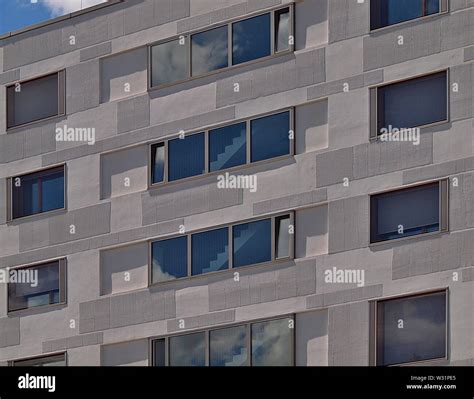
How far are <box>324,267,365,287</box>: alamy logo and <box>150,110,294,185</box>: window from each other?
11.6ft

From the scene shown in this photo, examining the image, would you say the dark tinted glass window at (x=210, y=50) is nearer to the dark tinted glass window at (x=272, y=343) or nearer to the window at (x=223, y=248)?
the window at (x=223, y=248)

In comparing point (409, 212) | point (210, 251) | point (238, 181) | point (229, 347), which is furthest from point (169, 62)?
point (409, 212)

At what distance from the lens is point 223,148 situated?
50062 millimetres

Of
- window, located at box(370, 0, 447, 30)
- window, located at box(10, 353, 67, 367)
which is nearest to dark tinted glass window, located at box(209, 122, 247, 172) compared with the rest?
window, located at box(370, 0, 447, 30)

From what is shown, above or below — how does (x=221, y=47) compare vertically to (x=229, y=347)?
above

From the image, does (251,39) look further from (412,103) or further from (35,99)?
(35,99)

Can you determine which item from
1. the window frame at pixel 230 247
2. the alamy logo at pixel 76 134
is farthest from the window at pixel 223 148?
the alamy logo at pixel 76 134

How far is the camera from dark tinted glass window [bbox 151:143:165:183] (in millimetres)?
51125

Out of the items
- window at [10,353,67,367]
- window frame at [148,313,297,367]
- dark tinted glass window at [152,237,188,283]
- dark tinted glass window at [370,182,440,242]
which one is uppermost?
dark tinted glass window at [370,182,440,242]

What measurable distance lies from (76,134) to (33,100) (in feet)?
7.48

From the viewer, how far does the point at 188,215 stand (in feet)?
164

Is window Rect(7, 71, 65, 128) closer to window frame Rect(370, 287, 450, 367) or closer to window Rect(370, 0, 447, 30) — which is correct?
window Rect(370, 0, 447, 30)

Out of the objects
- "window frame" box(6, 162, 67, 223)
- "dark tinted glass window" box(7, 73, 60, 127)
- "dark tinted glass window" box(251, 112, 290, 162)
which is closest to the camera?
"dark tinted glass window" box(251, 112, 290, 162)
